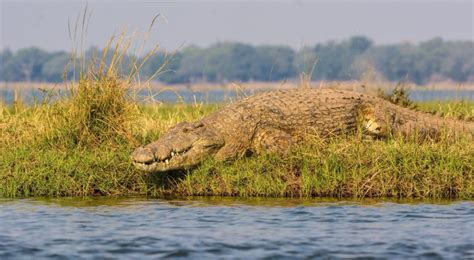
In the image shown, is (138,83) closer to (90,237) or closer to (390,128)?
(390,128)

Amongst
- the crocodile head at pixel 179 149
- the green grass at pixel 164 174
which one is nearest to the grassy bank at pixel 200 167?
the green grass at pixel 164 174

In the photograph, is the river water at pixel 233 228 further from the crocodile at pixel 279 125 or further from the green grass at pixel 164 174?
the crocodile at pixel 279 125

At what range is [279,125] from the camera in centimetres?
1155

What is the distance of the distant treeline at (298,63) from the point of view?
47.4 feet

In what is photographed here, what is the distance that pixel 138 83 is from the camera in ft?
38.7

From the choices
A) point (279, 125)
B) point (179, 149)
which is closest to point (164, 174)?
point (179, 149)

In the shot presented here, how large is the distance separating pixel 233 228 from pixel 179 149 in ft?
7.97

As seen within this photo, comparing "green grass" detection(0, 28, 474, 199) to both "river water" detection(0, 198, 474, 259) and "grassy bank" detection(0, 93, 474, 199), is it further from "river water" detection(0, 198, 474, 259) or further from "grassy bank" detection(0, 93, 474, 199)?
"river water" detection(0, 198, 474, 259)

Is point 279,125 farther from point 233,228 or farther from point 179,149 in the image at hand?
point 233,228

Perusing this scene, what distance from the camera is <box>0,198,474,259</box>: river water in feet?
24.3

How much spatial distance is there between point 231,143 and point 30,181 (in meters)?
2.39

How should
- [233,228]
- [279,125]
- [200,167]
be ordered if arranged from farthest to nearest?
[279,125], [200,167], [233,228]

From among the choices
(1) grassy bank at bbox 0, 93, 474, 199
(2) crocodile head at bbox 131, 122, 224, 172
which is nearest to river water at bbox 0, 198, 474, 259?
(1) grassy bank at bbox 0, 93, 474, 199

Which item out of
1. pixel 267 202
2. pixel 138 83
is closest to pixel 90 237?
pixel 267 202
